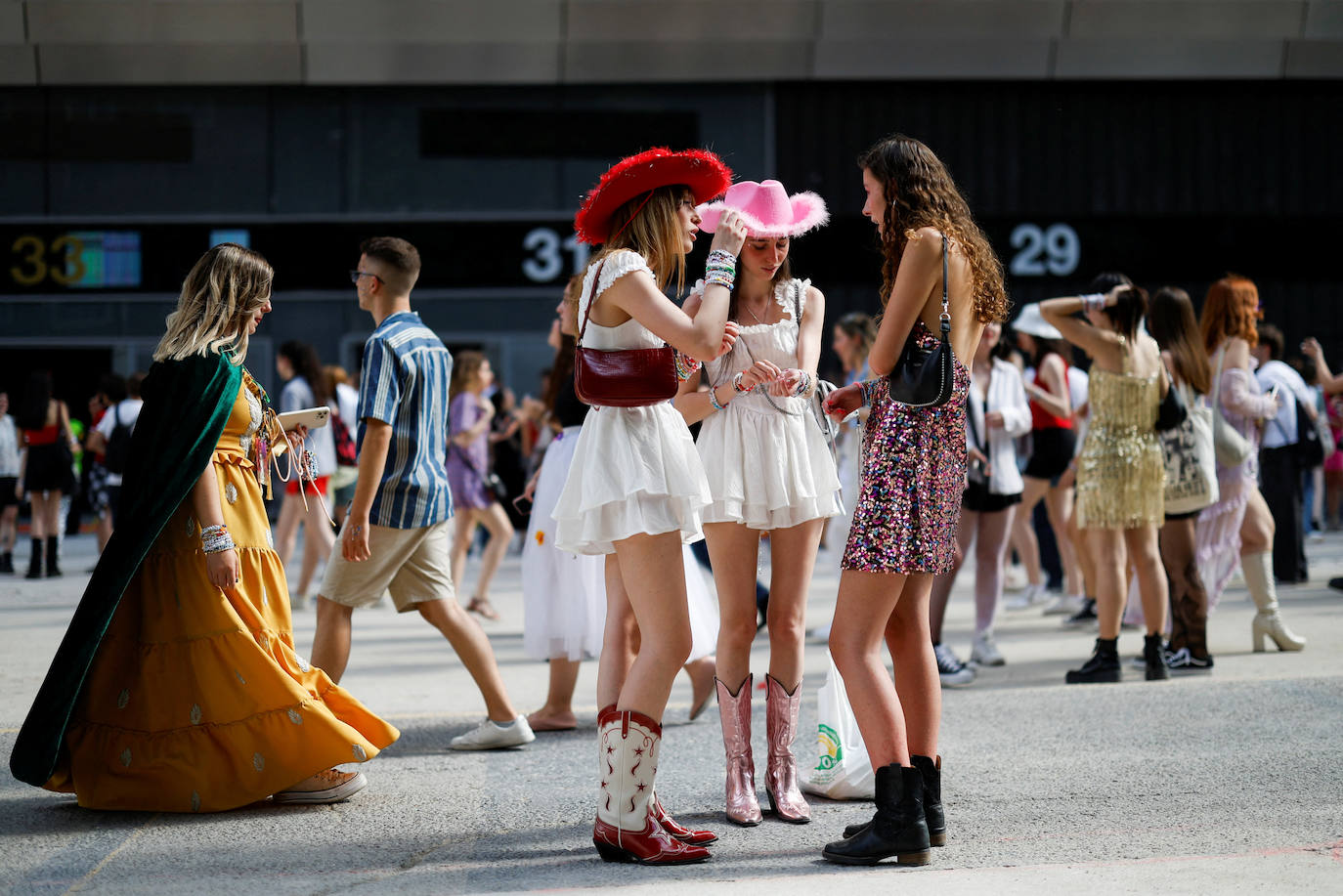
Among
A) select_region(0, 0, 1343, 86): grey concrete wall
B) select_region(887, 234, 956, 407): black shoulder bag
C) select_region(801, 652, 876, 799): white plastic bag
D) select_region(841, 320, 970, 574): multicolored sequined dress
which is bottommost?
select_region(801, 652, 876, 799): white plastic bag

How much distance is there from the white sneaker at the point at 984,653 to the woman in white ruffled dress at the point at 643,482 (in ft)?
12.8

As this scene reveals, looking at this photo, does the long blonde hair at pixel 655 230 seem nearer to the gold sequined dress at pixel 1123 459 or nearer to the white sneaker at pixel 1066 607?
the gold sequined dress at pixel 1123 459

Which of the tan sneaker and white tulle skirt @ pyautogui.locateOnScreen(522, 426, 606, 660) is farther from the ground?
white tulle skirt @ pyautogui.locateOnScreen(522, 426, 606, 660)

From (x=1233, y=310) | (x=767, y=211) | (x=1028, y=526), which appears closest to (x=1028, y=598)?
(x=1028, y=526)

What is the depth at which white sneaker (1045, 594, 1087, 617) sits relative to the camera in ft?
32.6

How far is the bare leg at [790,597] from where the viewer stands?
179 inches

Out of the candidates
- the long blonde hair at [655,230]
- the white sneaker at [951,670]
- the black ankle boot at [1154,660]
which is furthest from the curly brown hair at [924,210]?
the black ankle boot at [1154,660]

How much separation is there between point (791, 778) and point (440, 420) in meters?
2.17

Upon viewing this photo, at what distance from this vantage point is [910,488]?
394cm

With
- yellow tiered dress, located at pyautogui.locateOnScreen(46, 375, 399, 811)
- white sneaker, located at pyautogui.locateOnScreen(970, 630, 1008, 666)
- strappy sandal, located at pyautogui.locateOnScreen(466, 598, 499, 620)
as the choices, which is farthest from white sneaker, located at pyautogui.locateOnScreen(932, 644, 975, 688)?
strappy sandal, located at pyautogui.locateOnScreen(466, 598, 499, 620)

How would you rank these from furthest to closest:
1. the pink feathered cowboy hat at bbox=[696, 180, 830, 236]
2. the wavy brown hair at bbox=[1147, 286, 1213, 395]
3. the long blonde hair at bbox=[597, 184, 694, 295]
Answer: the wavy brown hair at bbox=[1147, 286, 1213, 395] < the pink feathered cowboy hat at bbox=[696, 180, 830, 236] < the long blonde hair at bbox=[597, 184, 694, 295]

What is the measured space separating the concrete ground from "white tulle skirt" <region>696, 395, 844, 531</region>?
3.35 ft

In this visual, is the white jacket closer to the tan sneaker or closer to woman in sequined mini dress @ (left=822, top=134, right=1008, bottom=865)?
woman in sequined mini dress @ (left=822, top=134, right=1008, bottom=865)

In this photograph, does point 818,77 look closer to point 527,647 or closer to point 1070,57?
point 1070,57
